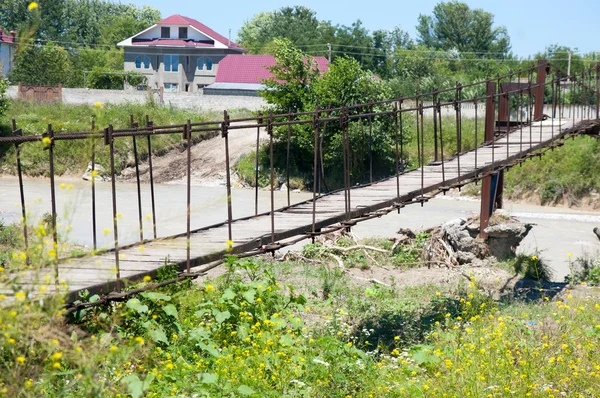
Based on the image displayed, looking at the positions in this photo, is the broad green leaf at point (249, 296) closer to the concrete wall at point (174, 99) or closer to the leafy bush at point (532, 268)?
the leafy bush at point (532, 268)

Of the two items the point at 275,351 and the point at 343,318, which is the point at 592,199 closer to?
the point at 343,318

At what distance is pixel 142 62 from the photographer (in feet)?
169

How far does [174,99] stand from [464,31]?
3646 cm

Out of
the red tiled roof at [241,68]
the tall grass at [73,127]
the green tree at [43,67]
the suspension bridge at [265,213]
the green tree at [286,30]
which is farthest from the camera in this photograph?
the green tree at [286,30]

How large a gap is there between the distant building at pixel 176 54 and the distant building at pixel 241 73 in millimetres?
4553

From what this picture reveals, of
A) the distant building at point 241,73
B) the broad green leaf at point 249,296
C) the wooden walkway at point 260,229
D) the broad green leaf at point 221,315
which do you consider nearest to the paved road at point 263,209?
the wooden walkway at point 260,229

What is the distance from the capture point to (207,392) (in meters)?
5.06

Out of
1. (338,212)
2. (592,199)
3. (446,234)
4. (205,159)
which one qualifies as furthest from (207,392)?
(205,159)

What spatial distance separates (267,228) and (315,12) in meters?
61.3

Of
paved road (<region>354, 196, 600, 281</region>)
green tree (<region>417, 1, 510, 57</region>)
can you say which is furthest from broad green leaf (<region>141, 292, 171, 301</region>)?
green tree (<region>417, 1, 510, 57</region>)

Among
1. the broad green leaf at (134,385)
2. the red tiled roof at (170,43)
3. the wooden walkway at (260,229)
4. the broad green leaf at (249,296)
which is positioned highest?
the red tiled roof at (170,43)

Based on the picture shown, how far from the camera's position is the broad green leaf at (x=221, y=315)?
249 inches

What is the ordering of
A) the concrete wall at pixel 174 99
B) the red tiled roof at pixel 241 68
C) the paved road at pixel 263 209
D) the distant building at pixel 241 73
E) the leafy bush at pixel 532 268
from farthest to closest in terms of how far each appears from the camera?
1. the red tiled roof at pixel 241 68
2. the distant building at pixel 241 73
3. the concrete wall at pixel 174 99
4. the paved road at pixel 263 209
5. the leafy bush at pixel 532 268

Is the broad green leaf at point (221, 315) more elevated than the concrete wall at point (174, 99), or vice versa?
the concrete wall at point (174, 99)
